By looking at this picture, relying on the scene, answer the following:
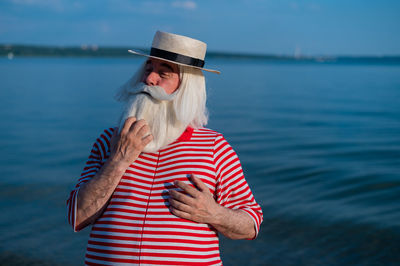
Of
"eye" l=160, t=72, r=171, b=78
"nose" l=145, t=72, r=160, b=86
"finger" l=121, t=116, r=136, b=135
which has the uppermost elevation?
"eye" l=160, t=72, r=171, b=78

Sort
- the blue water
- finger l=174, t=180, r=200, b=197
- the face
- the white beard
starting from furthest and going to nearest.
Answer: the blue water < the face < the white beard < finger l=174, t=180, r=200, b=197

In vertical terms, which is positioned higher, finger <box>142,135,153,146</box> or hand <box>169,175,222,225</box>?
finger <box>142,135,153,146</box>

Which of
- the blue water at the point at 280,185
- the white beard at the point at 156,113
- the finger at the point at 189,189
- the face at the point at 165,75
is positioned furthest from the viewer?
the blue water at the point at 280,185

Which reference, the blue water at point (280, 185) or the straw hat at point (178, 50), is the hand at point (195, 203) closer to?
the straw hat at point (178, 50)

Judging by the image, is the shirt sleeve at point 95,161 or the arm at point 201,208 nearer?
the arm at point 201,208

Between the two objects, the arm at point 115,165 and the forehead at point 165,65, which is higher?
the forehead at point 165,65

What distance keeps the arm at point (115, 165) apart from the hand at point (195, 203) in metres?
0.24

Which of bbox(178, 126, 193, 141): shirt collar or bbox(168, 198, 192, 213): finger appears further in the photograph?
bbox(178, 126, 193, 141): shirt collar

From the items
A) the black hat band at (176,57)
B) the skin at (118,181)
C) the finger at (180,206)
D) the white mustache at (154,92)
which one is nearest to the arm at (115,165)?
the skin at (118,181)

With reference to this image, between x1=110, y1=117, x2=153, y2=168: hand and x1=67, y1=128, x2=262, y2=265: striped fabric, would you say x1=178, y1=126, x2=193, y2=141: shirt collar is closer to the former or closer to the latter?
x1=67, y1=128, x2=262, y2=265: striped fabric

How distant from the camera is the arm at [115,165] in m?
2.10

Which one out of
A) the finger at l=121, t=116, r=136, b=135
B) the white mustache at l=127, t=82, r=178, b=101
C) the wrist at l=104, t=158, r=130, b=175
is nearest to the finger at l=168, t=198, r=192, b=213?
the wrist at l=104, t=158, r=130, b=175

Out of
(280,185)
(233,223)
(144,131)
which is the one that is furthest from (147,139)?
(280,185)

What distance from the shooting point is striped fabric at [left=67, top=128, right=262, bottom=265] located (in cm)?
210
